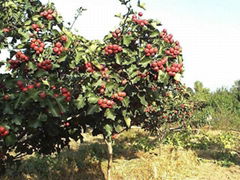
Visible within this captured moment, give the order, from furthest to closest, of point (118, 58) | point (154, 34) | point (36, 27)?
point (36, 27), point (154, 34), point (118, 58)

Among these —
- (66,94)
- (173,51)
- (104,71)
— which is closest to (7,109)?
(66,94)

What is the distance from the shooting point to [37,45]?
3.65 m

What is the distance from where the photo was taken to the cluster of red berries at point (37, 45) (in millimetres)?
3621

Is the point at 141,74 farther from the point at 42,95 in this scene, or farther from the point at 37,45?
the point at 37,45

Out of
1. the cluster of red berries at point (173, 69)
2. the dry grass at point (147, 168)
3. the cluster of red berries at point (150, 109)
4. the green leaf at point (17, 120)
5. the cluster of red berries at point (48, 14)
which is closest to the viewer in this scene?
the green leaf at point (17, 120)

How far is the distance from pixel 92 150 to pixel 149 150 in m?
1.91

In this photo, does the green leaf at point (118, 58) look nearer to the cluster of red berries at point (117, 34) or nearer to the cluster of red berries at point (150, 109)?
the cluster of red berries at point (117, 34)

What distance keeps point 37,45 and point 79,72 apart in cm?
59

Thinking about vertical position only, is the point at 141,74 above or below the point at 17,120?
above

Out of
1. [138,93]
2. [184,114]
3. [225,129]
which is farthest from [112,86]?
[225,129]

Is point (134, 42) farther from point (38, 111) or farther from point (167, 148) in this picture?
point (167, 148)

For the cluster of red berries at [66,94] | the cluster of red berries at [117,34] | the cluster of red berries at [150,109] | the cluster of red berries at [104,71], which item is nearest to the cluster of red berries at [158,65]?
the cluster of red berries at [104,71]

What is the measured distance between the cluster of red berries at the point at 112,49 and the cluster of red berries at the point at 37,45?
0.76 m

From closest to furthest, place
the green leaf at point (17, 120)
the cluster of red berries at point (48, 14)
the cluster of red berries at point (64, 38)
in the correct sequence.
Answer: the green leaf at point (17, 120)
the cluster of red berries at point (64, 38)
the cluster of red berries at point (48, 14)
